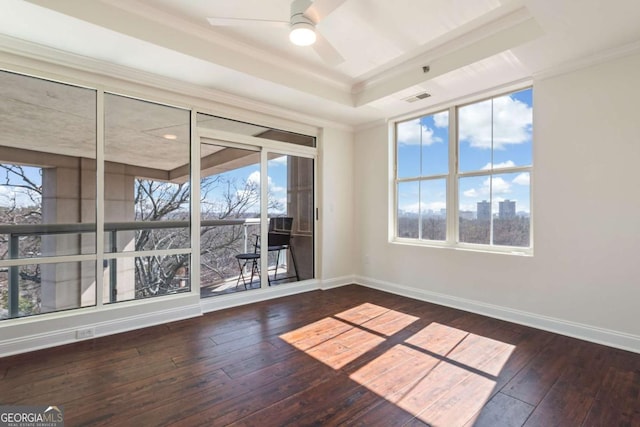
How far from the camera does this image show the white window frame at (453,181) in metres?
3.49

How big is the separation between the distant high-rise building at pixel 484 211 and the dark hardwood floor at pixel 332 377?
1.24 m

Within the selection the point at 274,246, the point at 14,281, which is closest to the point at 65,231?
the point at 14,281

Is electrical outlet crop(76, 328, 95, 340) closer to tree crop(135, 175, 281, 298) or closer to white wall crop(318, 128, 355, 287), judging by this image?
tree crop(135, 175, 281, 298)

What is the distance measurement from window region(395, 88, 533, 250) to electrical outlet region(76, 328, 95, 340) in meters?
3.96

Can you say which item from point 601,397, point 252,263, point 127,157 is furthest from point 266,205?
point 601,397

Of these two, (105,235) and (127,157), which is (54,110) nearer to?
(127,157)

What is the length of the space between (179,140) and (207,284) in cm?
180

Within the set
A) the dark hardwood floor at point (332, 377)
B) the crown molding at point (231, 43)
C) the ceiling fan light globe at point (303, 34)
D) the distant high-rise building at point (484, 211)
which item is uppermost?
the crown molding at point (231, 43)

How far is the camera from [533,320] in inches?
128

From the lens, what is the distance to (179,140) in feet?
11.8

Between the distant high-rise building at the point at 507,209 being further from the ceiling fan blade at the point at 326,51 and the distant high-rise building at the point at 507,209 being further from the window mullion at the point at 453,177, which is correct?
the ceiling fan blade at the point at 326,51

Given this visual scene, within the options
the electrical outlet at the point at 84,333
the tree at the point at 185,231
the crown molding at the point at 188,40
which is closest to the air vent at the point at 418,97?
the crown molding at the point at 188,40

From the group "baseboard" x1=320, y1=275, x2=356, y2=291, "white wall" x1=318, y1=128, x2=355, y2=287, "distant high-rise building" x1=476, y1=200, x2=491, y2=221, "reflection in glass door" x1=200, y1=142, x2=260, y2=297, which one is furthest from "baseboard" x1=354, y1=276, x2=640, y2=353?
"reflection in glass door" x1=200, y1=142, x2=260, y2=297

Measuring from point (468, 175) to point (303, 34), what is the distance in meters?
2.76
